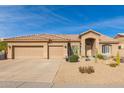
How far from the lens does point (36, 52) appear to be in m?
32.5

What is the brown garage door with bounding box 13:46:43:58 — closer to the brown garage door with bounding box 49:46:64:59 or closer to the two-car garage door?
the two-car garage door

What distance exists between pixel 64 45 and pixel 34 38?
4525 millimetres

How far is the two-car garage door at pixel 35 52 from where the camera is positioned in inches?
1277

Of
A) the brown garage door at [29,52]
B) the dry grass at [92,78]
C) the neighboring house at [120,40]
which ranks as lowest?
the dry grass at [92,78]

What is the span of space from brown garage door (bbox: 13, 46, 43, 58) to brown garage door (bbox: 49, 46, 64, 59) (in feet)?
4.79

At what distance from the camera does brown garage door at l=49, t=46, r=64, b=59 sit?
32625 mm

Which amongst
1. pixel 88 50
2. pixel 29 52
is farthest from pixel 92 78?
pixel 88 50

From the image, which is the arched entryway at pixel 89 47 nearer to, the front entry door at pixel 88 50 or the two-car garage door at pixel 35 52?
the front entry door at pixel 88 50

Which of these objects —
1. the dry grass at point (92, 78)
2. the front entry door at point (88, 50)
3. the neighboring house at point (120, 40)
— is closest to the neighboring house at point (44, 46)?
the front entry door at point (88, 50)

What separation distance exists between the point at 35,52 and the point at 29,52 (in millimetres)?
878

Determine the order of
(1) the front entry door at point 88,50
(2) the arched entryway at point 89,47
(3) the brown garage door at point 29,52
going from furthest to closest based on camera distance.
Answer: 1. (1) the front entry door at point 88,50
2. (2) the arched entryway at point 89,47
3. (3) the brown garage door at point 29,52
